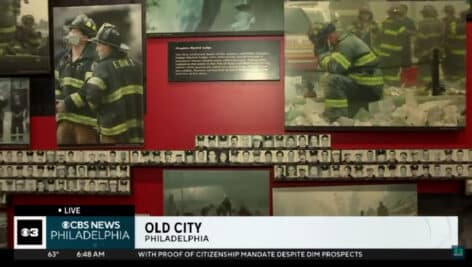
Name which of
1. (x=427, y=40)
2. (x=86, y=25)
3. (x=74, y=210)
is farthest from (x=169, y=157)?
(x=427, y=40)

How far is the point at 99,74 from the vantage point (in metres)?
1.90

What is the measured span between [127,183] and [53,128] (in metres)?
0.38

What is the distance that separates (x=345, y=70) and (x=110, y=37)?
925 millimetres

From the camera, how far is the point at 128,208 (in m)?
1.89

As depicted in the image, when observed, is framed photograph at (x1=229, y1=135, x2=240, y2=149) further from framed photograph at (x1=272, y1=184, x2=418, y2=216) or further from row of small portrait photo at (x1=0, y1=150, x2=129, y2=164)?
row of small portrait photo at (x1=0, y1=150, x2=129, y2=164)

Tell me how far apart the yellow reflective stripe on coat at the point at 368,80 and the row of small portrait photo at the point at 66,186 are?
96cm

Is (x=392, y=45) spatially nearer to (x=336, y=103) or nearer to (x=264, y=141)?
(x=336, y=103)

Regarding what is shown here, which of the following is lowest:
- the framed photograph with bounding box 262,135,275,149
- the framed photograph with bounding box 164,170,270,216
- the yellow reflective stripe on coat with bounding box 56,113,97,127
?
the framed photograph with bounding box 164,170,270,216

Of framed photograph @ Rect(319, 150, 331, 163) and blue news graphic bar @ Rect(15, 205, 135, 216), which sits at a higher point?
framed photograph @ Rect(319, 150, 331, 163)

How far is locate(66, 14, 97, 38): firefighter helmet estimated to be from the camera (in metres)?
1.91

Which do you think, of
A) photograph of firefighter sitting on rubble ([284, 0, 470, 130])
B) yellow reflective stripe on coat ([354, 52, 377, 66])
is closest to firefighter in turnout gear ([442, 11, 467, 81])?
photograph of firefighter sitting on rubble ([284, 0, 470, 130])

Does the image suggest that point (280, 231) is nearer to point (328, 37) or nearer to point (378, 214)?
point (378, 214)

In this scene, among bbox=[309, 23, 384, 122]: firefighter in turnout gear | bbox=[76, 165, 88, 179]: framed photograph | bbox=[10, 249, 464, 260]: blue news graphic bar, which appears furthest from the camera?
bbox=[76, 165, 88, 179]: framed photograph

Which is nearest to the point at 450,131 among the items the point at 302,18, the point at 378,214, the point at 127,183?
the point at 378,214
